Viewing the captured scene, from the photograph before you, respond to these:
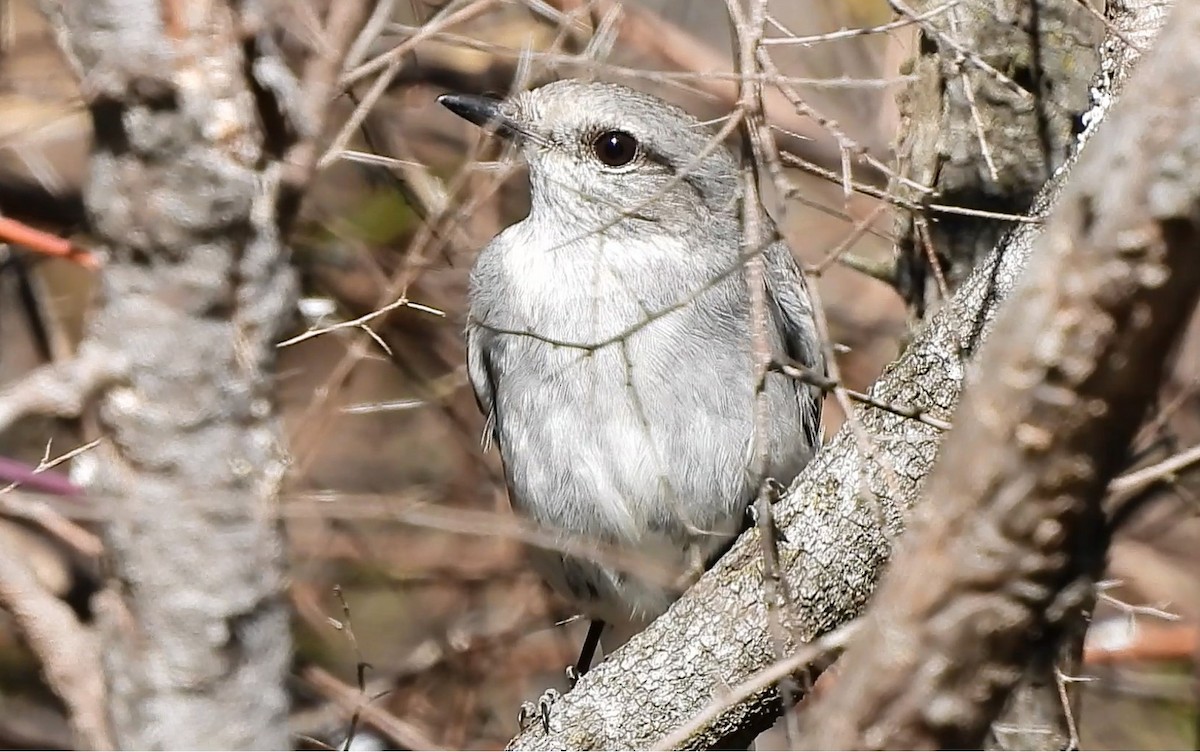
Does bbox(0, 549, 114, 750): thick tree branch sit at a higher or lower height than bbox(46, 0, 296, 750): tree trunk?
lower

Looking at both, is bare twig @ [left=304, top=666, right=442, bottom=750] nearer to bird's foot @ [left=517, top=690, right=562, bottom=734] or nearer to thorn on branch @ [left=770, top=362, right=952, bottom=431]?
bird's foot @ [left=517, top=690, right=562, bottom=734]

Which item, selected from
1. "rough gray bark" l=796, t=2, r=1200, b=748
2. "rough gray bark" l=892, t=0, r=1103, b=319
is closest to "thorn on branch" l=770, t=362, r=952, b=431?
"rough gray bark" l=796, t=2, r=1200, b=748

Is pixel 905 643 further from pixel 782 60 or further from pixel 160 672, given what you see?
pixel 782 60

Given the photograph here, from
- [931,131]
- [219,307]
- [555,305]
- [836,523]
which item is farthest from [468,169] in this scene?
[219,307]

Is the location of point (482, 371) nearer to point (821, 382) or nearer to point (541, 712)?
point (541, 712)

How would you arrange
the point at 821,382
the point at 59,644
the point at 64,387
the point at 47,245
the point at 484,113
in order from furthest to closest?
the point at 484,113, the point at 59,644, the point at 821,382, the point at 47,245, the point at 64,387

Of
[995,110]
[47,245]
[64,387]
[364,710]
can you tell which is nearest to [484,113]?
[995,110]
